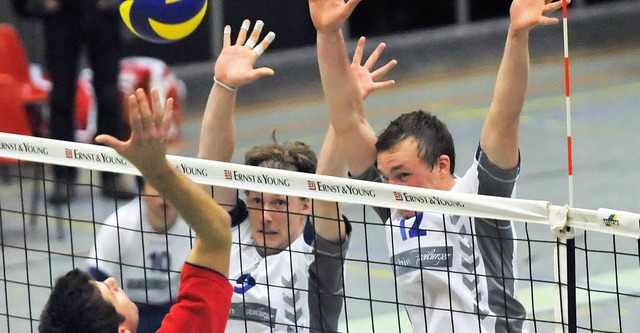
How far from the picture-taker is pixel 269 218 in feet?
15.7

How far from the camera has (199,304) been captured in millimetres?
3537

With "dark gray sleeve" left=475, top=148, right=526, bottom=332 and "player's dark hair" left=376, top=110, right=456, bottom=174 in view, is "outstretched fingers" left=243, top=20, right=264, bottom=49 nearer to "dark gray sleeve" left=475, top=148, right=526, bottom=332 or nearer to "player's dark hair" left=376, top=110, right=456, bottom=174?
"player's dark hair" left=376, top=110, right=456, bottom=174

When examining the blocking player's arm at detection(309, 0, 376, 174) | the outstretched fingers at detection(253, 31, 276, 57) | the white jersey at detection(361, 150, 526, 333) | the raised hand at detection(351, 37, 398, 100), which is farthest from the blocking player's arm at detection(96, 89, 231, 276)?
the raised hand at detection(351, 37, 398, 100)

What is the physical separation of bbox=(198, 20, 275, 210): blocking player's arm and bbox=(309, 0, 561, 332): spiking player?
0.33 m

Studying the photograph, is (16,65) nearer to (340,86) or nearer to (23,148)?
(23,148)

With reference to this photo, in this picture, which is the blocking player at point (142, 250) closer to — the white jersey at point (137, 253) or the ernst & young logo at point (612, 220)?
the white jersey at point (137, 253)

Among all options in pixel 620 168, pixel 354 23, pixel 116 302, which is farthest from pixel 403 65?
pixel 116 302

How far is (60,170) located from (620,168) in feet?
16.1

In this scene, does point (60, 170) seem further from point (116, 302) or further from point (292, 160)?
point (116, 302)

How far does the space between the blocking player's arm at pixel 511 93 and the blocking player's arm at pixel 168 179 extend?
3.75 ft

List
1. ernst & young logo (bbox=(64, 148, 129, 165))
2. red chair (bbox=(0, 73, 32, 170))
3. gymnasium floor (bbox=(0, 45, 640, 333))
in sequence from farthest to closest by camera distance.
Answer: red chair (bbox=(0, 73, 32, 170)), gymnasium floor (bbox=(0, 45, 640, 333)), ernst & young logo (bbox=(64, 148, 129, 165))

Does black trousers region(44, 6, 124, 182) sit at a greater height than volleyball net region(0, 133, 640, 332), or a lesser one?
greater

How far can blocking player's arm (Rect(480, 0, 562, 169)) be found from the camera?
423 cm

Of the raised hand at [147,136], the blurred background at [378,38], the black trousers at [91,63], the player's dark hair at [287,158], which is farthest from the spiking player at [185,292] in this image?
the blurred background at [378,38]
